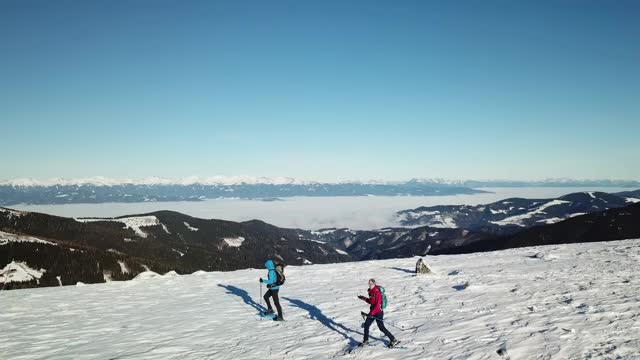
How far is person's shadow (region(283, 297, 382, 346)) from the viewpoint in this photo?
52.6 feet

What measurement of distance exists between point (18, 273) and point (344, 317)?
168052 millimetres

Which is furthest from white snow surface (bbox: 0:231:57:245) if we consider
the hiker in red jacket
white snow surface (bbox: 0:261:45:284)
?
the hiker in red jacket

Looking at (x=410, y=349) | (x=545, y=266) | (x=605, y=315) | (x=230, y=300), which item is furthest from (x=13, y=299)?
(x=545, y=266)

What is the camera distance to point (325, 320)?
18.8 metres

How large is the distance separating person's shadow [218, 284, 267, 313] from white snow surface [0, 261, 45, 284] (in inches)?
5763

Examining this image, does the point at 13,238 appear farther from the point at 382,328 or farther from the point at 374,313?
the point at 382,328

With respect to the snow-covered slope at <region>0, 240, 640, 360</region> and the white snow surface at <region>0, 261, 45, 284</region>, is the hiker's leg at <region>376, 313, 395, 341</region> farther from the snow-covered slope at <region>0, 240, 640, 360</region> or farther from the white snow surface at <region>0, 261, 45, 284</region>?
the white snow surface at <region>0, 261, 45, 284</region>

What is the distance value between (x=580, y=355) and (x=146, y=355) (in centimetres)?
1410

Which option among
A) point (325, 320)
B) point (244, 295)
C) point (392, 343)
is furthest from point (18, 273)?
point (392, 343)

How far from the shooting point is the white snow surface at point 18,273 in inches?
5490

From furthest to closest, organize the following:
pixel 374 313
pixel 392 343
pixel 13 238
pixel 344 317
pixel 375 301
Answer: pixel 13 238, pixel 344 317, pixel 375 301, pixel 374 313, pixel 392 343

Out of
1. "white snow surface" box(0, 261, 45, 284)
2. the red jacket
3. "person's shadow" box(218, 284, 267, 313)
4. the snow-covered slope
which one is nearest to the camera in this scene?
the snow-covered slope

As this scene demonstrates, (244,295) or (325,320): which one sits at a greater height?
(325,320)

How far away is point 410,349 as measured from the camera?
13852 millimetres
